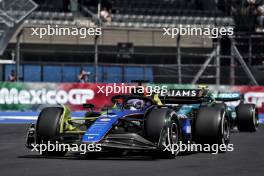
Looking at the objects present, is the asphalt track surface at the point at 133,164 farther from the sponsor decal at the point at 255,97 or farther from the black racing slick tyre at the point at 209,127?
the sponsor decal at the point at 255,97

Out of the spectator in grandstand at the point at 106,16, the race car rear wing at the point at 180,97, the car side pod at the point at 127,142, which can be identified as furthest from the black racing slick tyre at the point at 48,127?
the spectator in grandstand at the point at 106,16

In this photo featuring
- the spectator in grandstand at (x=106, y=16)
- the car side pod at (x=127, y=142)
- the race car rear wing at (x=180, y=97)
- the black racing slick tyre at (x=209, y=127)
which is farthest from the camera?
the spectator in grandstand at (x=106, y=16)

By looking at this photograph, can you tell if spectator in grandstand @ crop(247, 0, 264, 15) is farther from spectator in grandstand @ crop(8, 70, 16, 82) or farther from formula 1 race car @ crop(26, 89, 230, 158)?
formula 1 race car @ crop(26, 89, 230, 158)

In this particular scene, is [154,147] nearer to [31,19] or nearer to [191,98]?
[191,98]

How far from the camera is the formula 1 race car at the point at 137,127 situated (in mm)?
9328

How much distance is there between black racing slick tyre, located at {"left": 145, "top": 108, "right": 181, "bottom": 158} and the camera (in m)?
9.33

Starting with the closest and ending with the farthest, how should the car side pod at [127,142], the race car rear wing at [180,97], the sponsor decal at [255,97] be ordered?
the car side pod at [127,142] → the race car rear wing at [180,97] → the sponsor decal at [255,97]

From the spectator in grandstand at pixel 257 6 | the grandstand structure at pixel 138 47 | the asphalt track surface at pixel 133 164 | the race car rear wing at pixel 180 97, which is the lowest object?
the asphalt track surface at pixel 133 164


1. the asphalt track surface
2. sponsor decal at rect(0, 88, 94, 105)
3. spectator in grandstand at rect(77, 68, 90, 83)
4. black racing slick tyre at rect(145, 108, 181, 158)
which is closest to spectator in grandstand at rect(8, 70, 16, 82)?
sponsor decal at rect(0, 88, 94, 105)

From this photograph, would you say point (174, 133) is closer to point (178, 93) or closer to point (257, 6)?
point (178, 93)

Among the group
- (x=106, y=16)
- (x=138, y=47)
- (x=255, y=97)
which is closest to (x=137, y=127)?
(x=255, y=97)

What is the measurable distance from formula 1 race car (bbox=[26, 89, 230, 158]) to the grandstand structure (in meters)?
12.1

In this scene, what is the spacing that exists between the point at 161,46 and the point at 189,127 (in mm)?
18920

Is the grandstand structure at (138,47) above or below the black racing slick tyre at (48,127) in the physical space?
above
